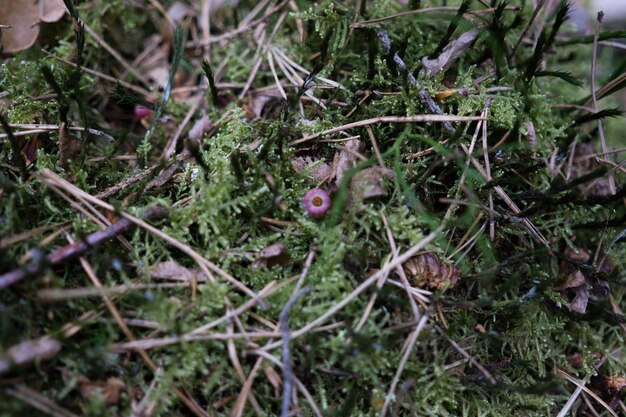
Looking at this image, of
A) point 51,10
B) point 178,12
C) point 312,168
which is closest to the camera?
point 312,168

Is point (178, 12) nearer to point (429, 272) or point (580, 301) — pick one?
point (429, 272)

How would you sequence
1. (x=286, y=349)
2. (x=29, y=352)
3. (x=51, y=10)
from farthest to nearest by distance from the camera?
(x=51, y=10) → (x=286, y=349) → (x=29, y=352)

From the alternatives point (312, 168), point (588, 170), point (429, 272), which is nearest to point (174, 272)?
point (312, 168)

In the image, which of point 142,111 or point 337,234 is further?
point 142,111

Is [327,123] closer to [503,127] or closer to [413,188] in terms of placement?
[413,188]

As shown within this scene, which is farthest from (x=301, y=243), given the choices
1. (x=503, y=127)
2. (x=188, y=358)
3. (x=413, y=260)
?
(x=503, y=127)

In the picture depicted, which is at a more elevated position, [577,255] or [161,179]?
[161,179]

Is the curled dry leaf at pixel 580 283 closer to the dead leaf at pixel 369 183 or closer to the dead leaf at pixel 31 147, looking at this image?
the dead leaf at pixel 369 183

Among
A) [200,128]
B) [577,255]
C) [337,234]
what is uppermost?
[200,128]
